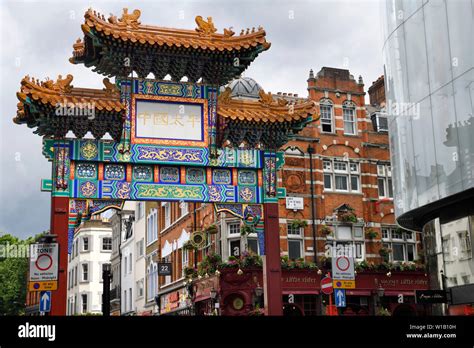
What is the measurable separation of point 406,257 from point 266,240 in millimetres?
20987

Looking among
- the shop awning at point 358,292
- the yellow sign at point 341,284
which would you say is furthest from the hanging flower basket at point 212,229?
the yellow sign at point 341,284

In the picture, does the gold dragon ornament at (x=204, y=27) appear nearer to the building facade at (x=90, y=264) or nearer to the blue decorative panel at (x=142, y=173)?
the blue decorative panel at (x=142, y=173)

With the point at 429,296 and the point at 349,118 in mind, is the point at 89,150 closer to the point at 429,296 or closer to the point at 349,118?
the point at 429,296

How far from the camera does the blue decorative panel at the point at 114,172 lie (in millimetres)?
22031

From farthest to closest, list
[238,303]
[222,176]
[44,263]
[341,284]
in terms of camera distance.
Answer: [238,303], [222,176], [44,263], [341,284]

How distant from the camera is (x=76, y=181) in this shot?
21.6 metres

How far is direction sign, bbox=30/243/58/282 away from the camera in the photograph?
18359 mm

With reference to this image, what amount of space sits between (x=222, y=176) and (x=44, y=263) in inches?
268

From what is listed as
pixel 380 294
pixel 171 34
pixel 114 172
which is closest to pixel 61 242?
pixel 114 172

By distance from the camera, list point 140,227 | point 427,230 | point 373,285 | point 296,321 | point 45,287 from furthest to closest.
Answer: point 140,227
point 373,285
point 427,230
point 45,287
point 296,321

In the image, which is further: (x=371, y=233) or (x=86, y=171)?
(x=371, y=233)

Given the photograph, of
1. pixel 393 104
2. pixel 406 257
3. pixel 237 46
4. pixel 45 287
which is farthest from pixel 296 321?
pixel 406 257

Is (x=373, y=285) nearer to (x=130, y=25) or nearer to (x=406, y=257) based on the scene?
(x=406, y=257)

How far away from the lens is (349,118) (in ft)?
138
